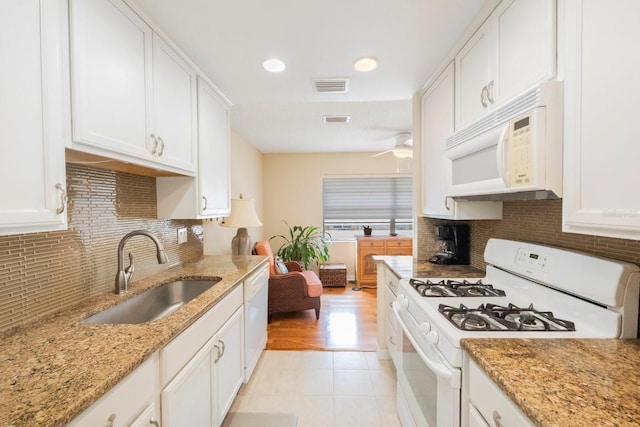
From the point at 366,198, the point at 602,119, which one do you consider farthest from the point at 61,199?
the point at 366,198

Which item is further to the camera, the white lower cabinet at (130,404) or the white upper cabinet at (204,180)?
the white upper cabinet at (204,180)

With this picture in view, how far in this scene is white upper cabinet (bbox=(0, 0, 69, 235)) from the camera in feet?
2.58

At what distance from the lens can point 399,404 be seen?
174 centimetres

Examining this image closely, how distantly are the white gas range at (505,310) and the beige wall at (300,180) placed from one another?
12.2ft

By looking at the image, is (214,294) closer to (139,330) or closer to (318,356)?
(139,330)

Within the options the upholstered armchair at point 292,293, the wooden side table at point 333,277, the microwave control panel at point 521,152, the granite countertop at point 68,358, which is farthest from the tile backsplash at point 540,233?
the wooden side table at point 333,277

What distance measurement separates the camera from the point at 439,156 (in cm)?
200

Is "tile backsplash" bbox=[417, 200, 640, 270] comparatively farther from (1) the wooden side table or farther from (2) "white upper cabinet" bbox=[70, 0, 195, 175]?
(1) the wooden side table

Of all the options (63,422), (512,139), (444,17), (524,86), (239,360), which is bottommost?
(239,360)

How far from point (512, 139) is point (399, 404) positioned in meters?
1.62

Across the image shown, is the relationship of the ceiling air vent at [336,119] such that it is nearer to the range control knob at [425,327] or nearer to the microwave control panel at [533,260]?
the microwave control panel at [533,260]

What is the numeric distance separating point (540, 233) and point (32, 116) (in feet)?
6.97

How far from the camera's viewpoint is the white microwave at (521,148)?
96 cm

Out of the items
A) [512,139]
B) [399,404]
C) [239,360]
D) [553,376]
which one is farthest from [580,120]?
[239,360]
